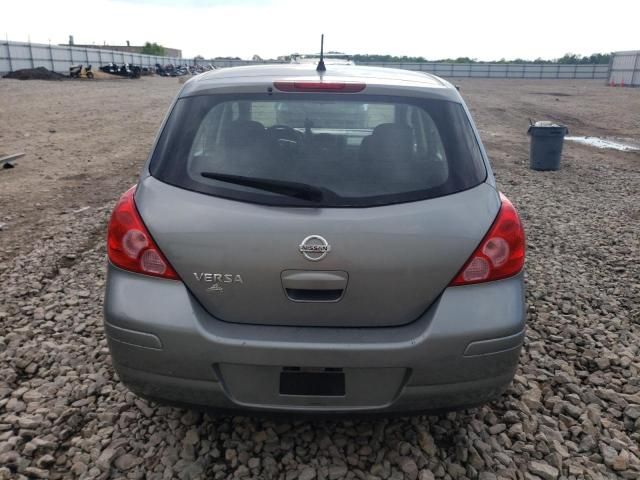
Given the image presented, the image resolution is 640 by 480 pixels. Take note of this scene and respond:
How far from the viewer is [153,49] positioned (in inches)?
4267

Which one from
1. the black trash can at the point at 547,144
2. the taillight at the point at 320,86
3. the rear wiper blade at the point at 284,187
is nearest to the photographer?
the rear wiper blade at the point at 284,187

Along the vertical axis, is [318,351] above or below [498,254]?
below

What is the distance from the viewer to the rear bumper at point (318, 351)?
2.20m

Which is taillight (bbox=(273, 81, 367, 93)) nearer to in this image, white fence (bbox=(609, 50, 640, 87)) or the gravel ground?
the gravel ground

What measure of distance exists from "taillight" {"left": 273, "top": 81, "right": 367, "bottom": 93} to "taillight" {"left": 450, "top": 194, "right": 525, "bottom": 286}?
845mm

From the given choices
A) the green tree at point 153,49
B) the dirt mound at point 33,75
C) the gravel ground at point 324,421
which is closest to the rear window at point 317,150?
the gravel ground at point 324,421

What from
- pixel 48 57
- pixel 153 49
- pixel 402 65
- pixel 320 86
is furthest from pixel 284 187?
pixel 153 49

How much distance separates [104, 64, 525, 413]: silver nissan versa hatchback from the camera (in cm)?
220

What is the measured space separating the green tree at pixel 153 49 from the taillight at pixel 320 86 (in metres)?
111

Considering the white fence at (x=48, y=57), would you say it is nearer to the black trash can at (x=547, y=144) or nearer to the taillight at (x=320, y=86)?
the black trash can at (x=547, y=144)

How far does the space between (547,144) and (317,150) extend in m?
9.24

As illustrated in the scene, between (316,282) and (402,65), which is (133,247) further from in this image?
(402,65)

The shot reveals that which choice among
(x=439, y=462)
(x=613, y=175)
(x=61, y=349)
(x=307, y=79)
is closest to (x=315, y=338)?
(x=439, y=462)

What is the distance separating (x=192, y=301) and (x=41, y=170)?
8.67 meters
